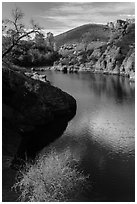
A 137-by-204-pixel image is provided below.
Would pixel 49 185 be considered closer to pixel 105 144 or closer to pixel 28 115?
pixel 105 144

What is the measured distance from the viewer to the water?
3366 centimetres

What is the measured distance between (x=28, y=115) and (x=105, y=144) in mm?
16789

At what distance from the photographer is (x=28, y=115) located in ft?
186

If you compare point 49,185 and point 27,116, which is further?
point 27,116

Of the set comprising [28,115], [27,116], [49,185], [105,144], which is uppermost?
[28,115]

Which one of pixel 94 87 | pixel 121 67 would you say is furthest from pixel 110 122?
pixel 121 67

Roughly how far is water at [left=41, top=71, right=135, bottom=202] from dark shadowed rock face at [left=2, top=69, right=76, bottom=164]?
10.5ft

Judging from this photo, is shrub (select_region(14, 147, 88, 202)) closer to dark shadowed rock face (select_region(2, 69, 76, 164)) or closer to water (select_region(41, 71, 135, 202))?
water (select_region(41, 71, 135, 202))

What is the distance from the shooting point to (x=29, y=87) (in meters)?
59.5

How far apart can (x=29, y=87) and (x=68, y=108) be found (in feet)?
41.6

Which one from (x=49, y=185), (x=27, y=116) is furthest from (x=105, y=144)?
(x=49, y=185)

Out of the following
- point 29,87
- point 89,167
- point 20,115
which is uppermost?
point 29,87

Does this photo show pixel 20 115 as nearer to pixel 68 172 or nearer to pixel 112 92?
pixel 68 172

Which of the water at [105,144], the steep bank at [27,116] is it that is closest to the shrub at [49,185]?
the water at [105,144]
